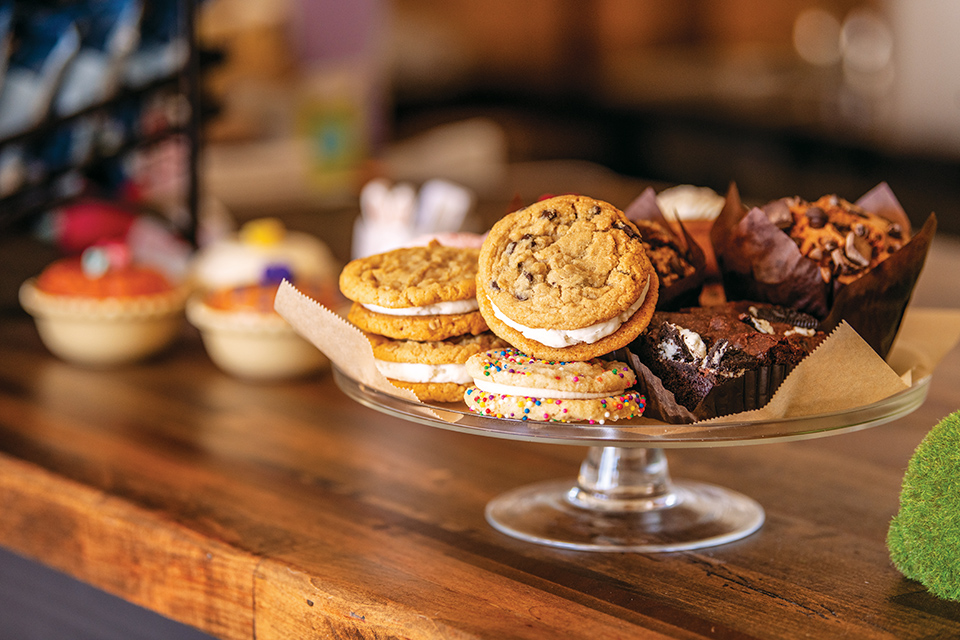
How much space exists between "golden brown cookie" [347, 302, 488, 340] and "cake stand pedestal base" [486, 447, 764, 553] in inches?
6.8

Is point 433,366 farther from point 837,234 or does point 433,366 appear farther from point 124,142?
point 124,142

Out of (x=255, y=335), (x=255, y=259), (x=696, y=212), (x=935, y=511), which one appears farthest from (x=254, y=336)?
(x=935, y=511)

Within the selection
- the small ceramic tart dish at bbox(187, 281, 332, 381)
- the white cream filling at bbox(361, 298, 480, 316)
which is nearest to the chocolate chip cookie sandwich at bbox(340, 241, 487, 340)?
the white cream filling at bbox(361, 298, 480, 316)

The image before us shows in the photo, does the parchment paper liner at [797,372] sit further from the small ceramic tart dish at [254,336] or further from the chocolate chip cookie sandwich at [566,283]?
the small ceramic tart dish at [254,336]

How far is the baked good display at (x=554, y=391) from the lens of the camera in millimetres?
754

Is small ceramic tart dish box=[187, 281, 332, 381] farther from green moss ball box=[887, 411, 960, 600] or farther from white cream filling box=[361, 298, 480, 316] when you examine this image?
green moss ball box=[887, 411, 960, 600]

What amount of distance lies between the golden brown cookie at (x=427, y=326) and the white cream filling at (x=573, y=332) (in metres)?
0.09

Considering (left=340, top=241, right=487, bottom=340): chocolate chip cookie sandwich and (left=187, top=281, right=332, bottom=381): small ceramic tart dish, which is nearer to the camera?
(left=340, top=241, right=487, bottom=340): chocolate chip cookie sandwich

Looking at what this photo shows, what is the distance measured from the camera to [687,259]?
2.93 ft

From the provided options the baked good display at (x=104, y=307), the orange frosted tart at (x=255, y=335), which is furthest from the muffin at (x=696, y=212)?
the baked good display at (x=104, y=307)

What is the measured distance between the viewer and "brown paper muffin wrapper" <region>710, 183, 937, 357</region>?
836 millimetres

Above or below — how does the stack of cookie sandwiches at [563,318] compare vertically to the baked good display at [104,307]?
above

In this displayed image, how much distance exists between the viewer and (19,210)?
159cm

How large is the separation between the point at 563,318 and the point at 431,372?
0.16 m
